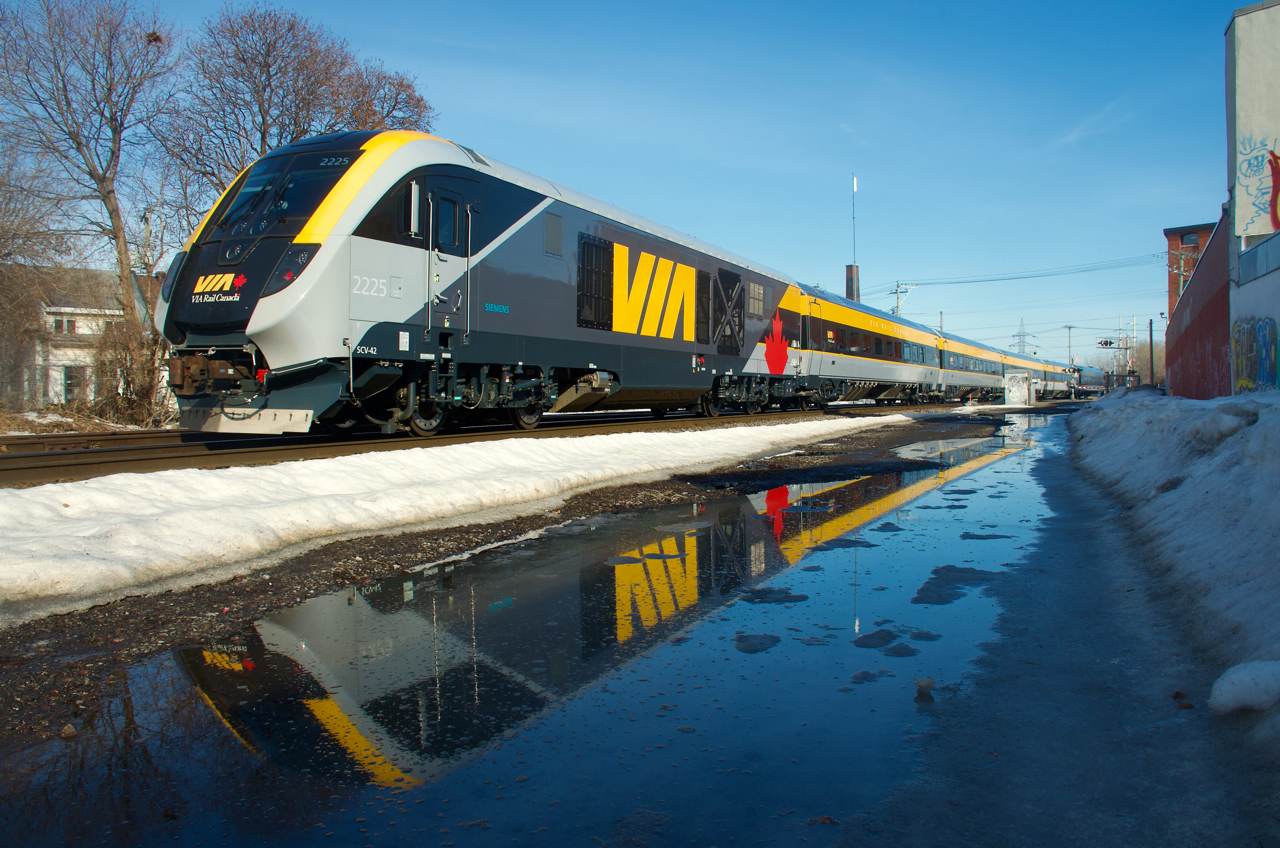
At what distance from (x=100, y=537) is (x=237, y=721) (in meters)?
2.70

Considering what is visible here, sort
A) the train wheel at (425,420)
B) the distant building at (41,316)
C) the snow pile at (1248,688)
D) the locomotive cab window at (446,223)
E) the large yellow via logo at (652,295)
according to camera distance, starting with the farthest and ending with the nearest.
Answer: the distant building at (41,316) < the large yellow via logo at (652,295) < the train wheel at (425,420) < the locomotive cab window at (446,223) < the snow pile at (1248,688)

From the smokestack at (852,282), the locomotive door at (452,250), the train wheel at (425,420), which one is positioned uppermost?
the smokestack at (852,282)

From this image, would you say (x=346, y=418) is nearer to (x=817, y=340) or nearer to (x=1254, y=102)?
(x=817, y=340)

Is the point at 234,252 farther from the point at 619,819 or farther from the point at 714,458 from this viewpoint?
the point at 619,819

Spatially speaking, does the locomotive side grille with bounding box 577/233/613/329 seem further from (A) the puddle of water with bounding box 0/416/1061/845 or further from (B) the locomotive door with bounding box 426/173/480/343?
(A) the puddle of water with bounding box 0/416/1061/845

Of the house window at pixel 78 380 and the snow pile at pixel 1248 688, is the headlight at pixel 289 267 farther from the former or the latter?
the house window at pixel 78 380

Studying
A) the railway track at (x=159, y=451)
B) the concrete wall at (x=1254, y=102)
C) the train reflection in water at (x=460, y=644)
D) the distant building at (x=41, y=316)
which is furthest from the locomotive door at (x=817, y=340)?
the distant building at (x=41, y=316)

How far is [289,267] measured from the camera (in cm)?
878

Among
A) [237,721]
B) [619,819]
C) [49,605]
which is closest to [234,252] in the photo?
[49,605]

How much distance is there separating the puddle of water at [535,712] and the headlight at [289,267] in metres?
5.08

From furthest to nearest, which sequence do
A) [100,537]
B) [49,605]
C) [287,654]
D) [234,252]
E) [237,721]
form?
[234,252], [100,537], [49,605], [287,654], [237,721]

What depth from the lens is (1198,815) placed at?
215cm

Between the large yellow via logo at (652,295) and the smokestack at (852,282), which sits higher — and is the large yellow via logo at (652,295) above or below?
below

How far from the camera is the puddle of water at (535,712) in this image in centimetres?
221
